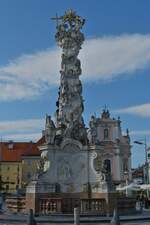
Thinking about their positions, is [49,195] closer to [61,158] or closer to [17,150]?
[61,158]

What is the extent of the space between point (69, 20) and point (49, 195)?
48.5ft

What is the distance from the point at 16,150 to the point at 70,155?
172 ft

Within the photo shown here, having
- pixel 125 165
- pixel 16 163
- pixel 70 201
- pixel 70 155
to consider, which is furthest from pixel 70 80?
pixel 16 163

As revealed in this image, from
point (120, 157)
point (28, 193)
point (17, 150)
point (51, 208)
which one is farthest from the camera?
point (17, 150)

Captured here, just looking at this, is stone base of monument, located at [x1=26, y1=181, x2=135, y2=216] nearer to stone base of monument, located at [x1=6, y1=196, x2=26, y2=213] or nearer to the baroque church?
the baroque church

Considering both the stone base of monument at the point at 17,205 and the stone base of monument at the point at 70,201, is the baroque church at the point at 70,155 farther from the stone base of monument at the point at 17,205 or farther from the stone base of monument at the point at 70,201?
the stone base of monument at the point at 17,205

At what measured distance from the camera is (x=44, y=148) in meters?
28.2

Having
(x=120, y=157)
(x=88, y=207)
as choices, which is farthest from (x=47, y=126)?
(x=120, y=157)

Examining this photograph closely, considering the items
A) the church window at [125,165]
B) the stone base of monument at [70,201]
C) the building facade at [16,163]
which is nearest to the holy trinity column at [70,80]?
the stone base of monument at [70,201]

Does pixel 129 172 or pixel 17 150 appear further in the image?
pixel 17 150

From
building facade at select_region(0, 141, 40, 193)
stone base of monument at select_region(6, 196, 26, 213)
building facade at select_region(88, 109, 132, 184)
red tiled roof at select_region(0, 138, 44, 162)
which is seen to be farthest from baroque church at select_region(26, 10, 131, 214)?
red tiled roof at select_region(0, 138, 44, 162)

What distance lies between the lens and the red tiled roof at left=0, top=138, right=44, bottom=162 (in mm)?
74062

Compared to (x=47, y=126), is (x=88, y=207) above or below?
below

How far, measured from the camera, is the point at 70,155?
2836 centimetres
